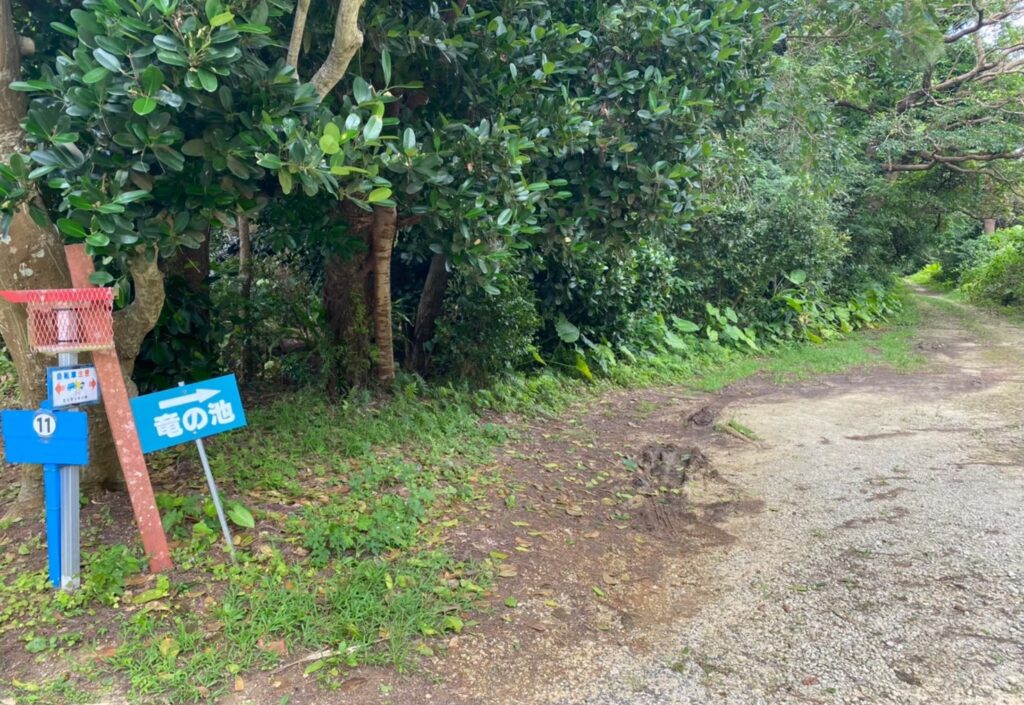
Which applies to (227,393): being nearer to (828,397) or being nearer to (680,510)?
(680,510)

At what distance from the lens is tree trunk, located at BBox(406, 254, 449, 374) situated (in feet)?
26.7

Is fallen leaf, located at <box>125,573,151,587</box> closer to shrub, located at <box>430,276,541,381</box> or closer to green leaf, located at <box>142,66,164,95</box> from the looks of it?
green leaf, located at <box>142,66,164,95</box>

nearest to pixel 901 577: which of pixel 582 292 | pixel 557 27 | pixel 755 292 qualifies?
pixel 557 27

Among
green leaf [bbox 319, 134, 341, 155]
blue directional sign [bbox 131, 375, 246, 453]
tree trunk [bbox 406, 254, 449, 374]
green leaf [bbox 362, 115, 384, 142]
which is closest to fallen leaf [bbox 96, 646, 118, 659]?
blue directional sign [bbox 131, 375, 246, 453]

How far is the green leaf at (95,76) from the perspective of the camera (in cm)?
321

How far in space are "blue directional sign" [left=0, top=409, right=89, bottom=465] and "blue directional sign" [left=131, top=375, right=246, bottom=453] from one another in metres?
0.30

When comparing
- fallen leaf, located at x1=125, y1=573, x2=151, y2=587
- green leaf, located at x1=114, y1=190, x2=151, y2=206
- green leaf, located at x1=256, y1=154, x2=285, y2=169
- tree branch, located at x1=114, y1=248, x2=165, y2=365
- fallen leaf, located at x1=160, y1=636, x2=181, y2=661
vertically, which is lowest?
fallen leaf, located at x1=160, y1=636, x2=181, y2=661

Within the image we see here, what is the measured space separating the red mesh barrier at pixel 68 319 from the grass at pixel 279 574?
3.64ft

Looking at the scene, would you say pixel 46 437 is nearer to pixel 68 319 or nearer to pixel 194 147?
pixel 68 319

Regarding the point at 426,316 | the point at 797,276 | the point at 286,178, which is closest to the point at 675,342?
the point at 797,276

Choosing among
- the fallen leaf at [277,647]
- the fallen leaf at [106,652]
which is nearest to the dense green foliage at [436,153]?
the fallen leaf at [106,652]

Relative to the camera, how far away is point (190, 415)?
3992 mm

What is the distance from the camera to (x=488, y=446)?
6.62m

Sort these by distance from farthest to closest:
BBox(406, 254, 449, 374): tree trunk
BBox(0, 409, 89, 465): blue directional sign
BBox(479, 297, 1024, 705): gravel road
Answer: BBox(406, 254, 449, 374): tree trunk < BBox(0, 409, 89, 465): blue directional sign < BBox(479, 297, 1024, 705): gravel road
